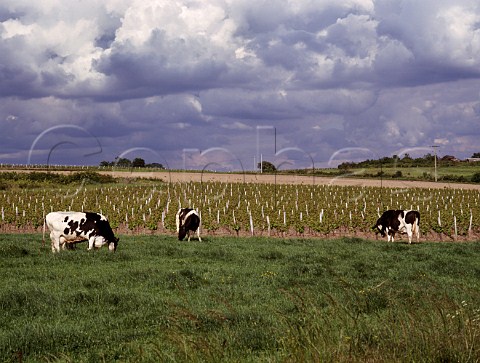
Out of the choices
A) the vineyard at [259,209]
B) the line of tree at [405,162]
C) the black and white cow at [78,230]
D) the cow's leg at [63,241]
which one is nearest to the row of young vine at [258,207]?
the vineyard at [259,209]

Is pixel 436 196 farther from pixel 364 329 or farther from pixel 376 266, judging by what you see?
pixel 364 329

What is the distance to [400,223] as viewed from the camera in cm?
3002

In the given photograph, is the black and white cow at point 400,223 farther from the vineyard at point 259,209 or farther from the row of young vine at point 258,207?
the row of young vine at point 258,207

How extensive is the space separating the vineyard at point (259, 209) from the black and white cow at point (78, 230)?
498 inches

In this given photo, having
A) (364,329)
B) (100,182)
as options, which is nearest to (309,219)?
(364,329)

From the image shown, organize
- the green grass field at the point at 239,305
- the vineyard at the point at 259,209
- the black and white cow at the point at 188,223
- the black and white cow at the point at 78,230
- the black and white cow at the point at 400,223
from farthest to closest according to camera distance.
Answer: the vineyard at the point at 259,209 → the black and white cow at the point at 400,223 → the black and white cow at the point at 188,223 → the black and white cow at the point at 78,230 → the green grass field at the point at 239,305

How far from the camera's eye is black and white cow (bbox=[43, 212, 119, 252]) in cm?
2150

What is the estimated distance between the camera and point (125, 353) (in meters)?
8.30

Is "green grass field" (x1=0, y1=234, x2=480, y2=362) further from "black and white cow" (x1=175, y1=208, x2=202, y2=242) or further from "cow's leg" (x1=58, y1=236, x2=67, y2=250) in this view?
"black and white cow" (x1=175, y1=208, x2=202, y2=242)

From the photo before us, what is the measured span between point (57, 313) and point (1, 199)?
4188 centimetres

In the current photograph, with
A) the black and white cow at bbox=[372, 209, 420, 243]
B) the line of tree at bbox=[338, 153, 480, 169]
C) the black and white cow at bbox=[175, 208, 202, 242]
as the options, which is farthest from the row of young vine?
the line of tree at bbox=[338, 153, 480, 169]

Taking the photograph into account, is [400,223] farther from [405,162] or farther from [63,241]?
[405,162]

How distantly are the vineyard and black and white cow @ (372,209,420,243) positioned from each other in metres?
4.55

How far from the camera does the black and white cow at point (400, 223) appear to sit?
29656 mm
